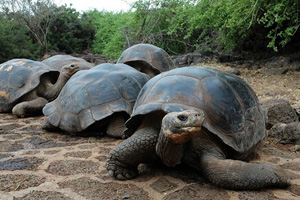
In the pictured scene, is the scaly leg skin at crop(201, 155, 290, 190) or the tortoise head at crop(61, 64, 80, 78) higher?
the tortoise head at crop(61, 64, 80, 78)

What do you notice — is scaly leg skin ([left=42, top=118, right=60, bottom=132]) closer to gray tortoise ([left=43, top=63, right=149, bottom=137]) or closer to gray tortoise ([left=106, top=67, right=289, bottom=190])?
gray tortoise ([left=43, top=63, right=149, bottom=137])

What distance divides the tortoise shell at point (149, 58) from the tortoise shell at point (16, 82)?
51.1 inches

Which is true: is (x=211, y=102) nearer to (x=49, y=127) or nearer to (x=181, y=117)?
(x=181, y=117)

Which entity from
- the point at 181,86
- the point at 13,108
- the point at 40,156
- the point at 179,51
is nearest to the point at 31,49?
the point at 179,51

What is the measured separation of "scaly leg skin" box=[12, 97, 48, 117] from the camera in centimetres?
450

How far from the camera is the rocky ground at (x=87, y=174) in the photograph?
186 centimetres

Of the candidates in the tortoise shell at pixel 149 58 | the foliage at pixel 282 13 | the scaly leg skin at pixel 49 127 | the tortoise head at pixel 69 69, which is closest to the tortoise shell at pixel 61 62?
the tortoise shell at pixel 149 58

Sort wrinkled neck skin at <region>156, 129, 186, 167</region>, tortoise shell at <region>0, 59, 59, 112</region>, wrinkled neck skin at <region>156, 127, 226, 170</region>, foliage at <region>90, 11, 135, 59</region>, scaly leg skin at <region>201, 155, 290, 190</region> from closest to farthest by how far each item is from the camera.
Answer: wrinkled neck skin at <region>156, 129, 186, 167</region>, scaly leg skin at <region>201, 155, 290, 190</region>, wrinkled neck skin at <region>156, 127, 226, 170</region>, tortoise shell at <region>0, 59, 59, 112</region>, foliage at <region>90, 11, 135, 59</region>

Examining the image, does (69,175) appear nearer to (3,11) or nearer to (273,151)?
(273,151)

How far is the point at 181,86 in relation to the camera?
6.95ft

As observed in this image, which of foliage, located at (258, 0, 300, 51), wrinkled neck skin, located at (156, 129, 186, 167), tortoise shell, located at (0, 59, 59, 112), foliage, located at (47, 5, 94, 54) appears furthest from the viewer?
foliage, located at (47, 5, 94, 54)

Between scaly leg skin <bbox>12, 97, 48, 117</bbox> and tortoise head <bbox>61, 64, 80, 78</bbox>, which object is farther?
tortoise head <bbox>61, 64, 80, 78</bbox>

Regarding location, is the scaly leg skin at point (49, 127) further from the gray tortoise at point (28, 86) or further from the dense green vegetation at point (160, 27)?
the dense green vegetation at point (160, 27)

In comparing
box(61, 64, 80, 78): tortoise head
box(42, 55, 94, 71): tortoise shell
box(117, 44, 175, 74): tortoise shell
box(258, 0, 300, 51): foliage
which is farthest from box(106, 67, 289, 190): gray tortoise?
box(42, 55, 94, 71): tortoise shell
